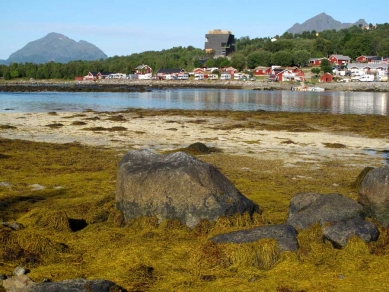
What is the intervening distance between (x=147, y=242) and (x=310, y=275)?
10.2 feet

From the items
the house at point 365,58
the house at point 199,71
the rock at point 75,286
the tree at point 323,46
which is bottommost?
the rock at point 75,286

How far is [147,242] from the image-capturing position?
9.16 metres

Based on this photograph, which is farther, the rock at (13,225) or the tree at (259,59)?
the tree at (259,59)

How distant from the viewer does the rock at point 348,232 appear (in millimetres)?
8852

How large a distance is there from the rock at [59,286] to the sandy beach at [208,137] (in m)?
12.9

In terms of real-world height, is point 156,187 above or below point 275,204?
above

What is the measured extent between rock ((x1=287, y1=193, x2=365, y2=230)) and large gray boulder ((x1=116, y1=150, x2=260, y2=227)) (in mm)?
1159

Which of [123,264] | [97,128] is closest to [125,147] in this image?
[97,128]

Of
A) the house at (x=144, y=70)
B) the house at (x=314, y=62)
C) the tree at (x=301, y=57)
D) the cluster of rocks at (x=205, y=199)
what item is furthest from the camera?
the house at (x=144, y=70)

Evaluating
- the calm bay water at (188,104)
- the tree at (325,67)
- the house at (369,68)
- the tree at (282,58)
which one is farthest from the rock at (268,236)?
the tree at (282,58)

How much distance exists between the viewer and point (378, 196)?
10.0 meters

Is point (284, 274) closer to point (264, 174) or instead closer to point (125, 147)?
point (264, 174)

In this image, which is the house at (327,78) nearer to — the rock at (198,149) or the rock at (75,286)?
the rock at (198,149)

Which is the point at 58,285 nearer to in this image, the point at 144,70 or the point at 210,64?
the point at 210,64
